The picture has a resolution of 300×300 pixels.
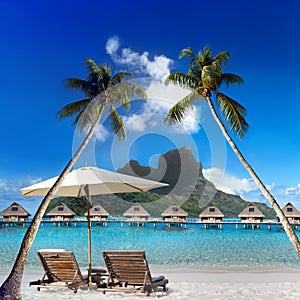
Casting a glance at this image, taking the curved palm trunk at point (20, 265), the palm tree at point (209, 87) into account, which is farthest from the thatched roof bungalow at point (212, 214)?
the curved palm trunk at point (20, 265)

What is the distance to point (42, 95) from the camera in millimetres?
45156

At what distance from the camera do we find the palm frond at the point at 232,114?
35.9 ft

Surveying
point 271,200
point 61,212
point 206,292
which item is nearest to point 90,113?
point 271,200

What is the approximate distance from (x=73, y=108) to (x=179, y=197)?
195 feet

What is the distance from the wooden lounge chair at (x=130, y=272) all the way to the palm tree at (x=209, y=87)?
16.5 feet

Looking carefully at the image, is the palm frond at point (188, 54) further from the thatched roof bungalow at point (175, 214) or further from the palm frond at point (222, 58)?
the thatched roof bungalow at point (175, 214)

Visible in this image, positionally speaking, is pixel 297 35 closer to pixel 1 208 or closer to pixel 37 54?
pixel 37 54

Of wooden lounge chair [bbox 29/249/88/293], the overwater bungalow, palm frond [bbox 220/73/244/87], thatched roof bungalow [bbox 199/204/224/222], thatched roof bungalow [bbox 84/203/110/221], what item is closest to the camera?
wooden lounge chair [bbox 29/249/88/293]

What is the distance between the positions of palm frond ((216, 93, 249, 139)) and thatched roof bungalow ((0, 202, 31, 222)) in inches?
1830

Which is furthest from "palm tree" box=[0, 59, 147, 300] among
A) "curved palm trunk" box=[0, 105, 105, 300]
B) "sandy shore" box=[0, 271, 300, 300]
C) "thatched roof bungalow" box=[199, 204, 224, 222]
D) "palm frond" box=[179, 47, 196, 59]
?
"thatched roof bungalow" box=[199, 204, 224, 222]

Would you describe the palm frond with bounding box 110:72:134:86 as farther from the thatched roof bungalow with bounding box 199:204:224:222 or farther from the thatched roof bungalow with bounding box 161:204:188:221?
the thatched roof bungalow with bounding box 161:204:188:221

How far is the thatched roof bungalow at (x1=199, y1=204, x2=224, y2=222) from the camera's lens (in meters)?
51.5

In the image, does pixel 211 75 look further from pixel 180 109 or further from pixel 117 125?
pixel 117 125

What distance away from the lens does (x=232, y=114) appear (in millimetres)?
11016
